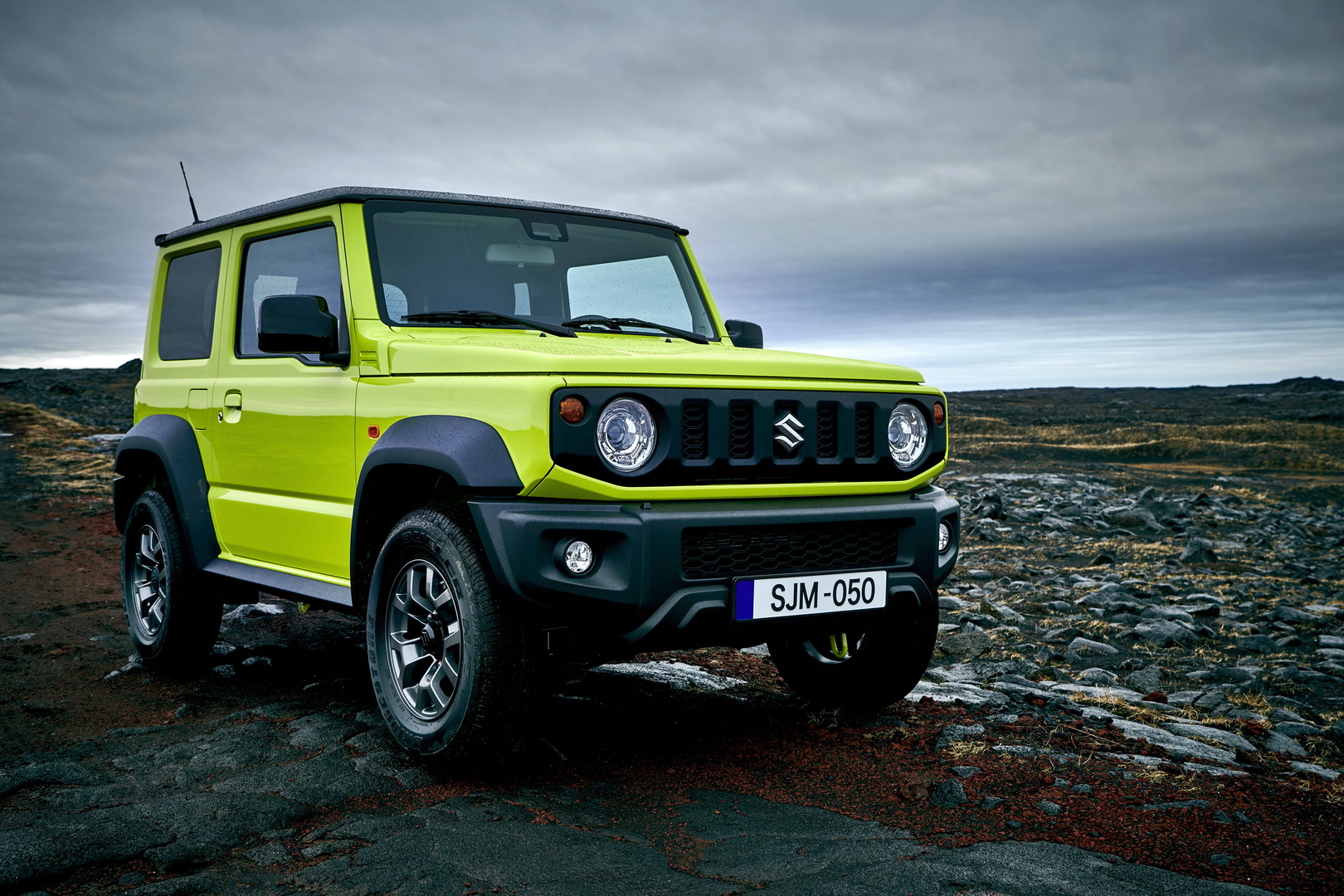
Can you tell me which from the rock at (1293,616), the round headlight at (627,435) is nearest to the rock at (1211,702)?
the rock at (1293,616)

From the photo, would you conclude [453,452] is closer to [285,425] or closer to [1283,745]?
[285,425]

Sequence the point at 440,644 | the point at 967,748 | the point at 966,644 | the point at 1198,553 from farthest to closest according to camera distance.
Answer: the point at 1198,553, the point at 966,644, the point at 967,748, the point at 440,644

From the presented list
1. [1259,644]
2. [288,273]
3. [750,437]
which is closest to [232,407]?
[288,273]

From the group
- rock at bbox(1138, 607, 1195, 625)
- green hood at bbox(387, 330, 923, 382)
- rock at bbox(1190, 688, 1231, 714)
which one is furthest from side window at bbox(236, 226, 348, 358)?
rock at bbox(1138, 607, 1195, 625)

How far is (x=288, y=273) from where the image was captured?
4699 mm

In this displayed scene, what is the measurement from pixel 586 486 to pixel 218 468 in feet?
7.97

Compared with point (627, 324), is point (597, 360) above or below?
below

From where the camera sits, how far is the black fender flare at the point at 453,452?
3.31m

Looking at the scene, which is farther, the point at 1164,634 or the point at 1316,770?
the point at 1164,634

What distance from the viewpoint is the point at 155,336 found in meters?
5.75

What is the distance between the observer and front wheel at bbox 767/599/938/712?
423 cm

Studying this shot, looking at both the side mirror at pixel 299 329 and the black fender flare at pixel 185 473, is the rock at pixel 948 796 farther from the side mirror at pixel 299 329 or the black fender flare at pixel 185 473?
the black fender flare at pixel 185 473

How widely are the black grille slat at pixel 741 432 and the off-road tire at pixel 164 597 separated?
9.34 ft

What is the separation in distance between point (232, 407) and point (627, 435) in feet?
7.57
